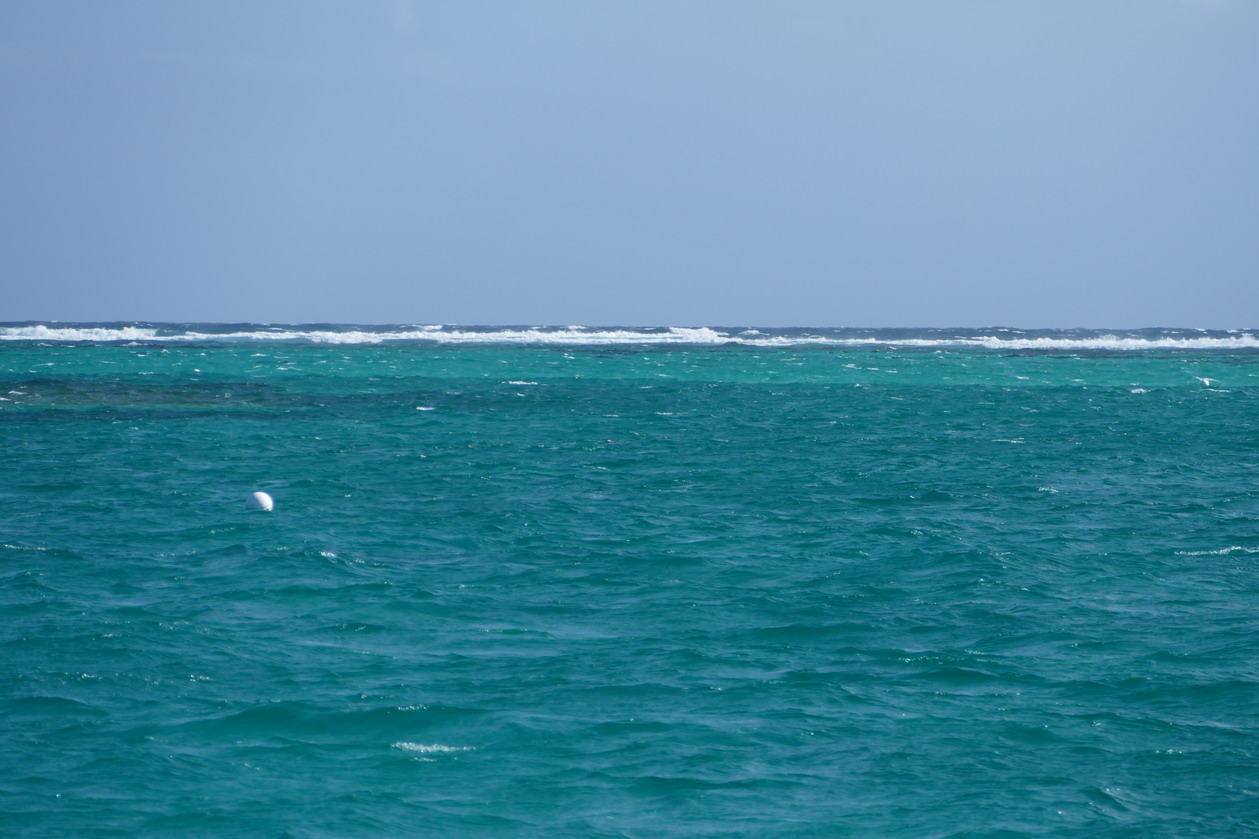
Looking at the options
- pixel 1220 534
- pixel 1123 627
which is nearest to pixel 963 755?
pixel 1123 627

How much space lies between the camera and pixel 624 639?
11453mm

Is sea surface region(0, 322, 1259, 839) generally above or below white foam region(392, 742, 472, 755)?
above

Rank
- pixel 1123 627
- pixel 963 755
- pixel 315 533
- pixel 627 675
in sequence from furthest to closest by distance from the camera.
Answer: pixel 315 533 < pixel 1123 627 < pixel 627 675 < pixel 963 755

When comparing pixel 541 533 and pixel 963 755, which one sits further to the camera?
pixel 541 533

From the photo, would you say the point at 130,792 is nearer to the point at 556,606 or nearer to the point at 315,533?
the point at 556,606

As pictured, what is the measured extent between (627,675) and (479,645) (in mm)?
1640

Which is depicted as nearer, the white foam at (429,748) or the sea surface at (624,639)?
the sea surface at (624,639)

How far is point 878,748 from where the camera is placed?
8.80 metres

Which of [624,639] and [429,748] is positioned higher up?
[624,639]

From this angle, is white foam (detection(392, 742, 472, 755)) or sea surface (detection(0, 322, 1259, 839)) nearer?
sea surface (detection(0, 322, 1259, 839))

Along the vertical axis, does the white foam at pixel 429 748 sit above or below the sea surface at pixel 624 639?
below

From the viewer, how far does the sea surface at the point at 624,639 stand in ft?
26.2

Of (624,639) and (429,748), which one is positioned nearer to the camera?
(429,748)

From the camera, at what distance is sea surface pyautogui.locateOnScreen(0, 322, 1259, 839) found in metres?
8.00
